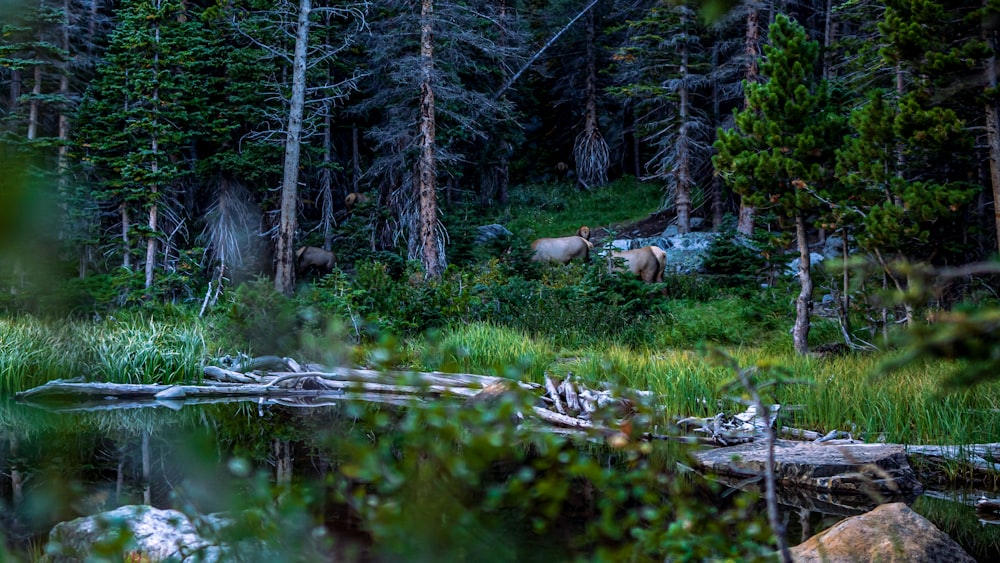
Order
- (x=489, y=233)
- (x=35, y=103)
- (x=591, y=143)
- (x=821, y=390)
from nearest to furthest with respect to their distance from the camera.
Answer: (x=821, y=390), (x=35, y=103), (x=489, y=233), (x=591, y=143)

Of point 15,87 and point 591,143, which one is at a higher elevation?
point 591,143

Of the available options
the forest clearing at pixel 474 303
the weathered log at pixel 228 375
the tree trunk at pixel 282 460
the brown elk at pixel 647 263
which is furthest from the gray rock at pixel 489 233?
the tree trunk at pixel 282 460

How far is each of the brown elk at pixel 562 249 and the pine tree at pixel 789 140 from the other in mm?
9168

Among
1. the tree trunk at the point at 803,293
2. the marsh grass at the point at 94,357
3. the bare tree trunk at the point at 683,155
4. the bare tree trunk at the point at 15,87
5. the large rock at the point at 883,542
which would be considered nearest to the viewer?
the large rock at the point at 883,542

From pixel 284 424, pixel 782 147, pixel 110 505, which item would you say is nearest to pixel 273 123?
pixel 284 424

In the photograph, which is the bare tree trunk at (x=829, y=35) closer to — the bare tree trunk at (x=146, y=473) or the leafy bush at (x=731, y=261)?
the leafy bush at (x=731, y=261)

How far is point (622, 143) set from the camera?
2958cm

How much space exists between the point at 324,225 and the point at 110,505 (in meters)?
14.8

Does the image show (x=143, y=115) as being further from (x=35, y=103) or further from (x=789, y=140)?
(x=789, y=140)

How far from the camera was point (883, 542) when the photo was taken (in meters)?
3.76

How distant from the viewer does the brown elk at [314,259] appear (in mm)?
17969

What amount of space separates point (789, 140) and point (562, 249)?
1025cm

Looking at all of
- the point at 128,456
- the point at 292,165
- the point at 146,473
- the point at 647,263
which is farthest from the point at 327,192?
the point at 146,473

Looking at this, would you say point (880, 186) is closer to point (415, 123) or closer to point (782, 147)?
point (782, 147)
